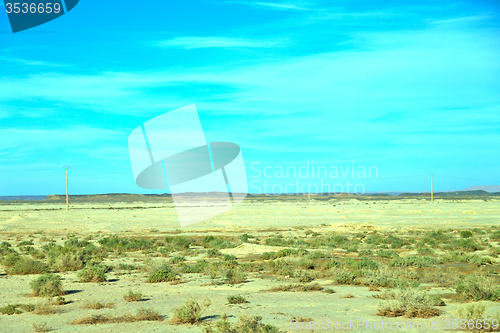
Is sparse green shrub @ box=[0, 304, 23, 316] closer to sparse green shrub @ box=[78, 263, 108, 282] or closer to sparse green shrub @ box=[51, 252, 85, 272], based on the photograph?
sparse green shrub @ box=[78, 263, 108, 282]

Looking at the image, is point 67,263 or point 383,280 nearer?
point 383,280

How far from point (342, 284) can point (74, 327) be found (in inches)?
440

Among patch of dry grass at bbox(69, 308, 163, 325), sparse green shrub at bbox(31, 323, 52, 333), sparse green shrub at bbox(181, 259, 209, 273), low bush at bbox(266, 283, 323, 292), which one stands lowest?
sparse green shrub at bbox(181, 259, 209, 273)

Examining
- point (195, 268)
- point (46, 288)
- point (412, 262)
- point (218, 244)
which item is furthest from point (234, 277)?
point (218, 244)

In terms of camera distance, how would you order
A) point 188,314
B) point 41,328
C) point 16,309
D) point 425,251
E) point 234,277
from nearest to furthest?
1. point 41,328
2. point 188,314
3. point 16,309
4. point 234,277
5. point 425,251

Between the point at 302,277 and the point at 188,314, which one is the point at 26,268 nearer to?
the point at 188,314

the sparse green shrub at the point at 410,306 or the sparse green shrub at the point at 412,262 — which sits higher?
the sparse green shrub at the point at 410,306

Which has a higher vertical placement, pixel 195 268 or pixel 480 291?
pixel 480 291

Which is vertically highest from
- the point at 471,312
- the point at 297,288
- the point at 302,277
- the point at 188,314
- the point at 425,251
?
the point at 471,312

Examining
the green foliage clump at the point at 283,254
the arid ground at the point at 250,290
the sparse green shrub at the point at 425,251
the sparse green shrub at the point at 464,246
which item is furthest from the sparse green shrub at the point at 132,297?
the sparse green shrub at the point at 464,246

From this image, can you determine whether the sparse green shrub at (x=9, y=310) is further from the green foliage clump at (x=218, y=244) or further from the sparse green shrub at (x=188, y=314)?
the green foliage clump at (x=218, y=244)

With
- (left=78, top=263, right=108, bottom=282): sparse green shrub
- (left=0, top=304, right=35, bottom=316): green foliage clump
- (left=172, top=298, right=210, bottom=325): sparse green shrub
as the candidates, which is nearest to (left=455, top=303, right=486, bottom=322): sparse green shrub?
(left=172, top=298, right=210, bottom=325): sparse green shrub

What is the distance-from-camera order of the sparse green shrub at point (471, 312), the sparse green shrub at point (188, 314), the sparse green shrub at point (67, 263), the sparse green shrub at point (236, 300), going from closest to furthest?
the sparse green shrub at point (471, 312) → the sparse green shrub at point (188, 314) → the sparse green shrub at point (236, 300) → the sparse green shrub at point (67, 263)

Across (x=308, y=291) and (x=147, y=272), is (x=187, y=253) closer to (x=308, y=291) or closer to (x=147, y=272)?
(x=147, y=272)
